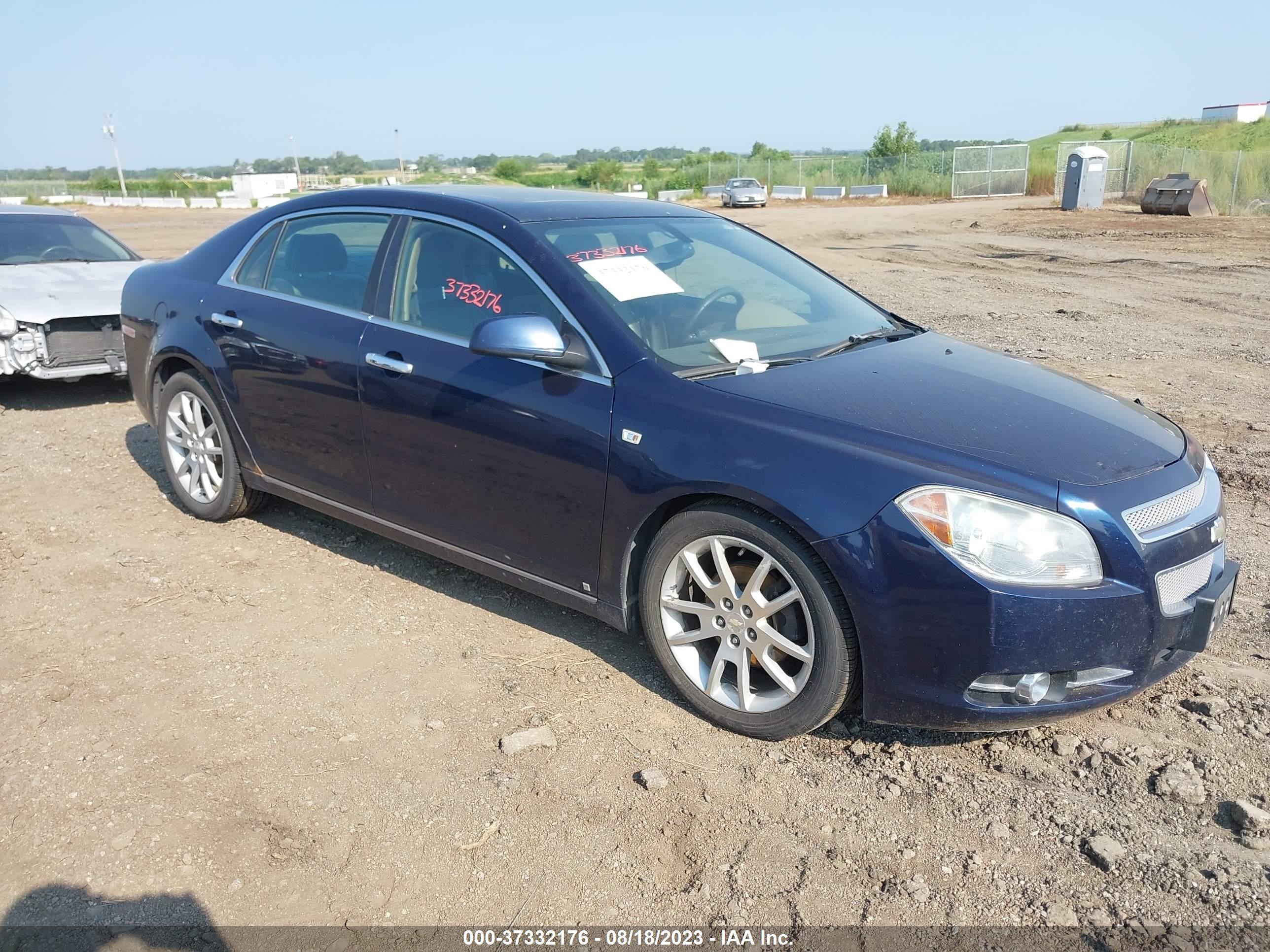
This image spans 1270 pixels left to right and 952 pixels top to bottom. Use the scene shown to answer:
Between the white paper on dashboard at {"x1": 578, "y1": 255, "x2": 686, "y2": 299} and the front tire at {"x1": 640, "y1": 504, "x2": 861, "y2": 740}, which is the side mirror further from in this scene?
the front tire at {"x1": 640, "y1": 504, "x2": 861, "y2": 740}

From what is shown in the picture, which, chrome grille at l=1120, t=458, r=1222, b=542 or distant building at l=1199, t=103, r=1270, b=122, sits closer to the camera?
chrome grille at l=1120, t=458, r=1222, b=542

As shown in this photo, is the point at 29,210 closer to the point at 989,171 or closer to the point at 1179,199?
the point at 1179,199

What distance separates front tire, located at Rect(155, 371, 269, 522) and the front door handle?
4.28ft

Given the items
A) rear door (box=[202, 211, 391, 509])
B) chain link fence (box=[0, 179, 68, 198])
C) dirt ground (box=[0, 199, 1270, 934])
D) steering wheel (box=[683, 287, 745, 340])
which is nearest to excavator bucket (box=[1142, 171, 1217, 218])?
dirt ground (box=[0, 199, 1270, 934])

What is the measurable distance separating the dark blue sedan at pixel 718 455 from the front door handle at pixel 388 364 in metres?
0.02

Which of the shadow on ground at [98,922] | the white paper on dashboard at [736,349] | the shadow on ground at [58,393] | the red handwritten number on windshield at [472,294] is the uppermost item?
the red handwritten number on windshield at [472,294]

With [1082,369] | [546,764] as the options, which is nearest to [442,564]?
[546,764]

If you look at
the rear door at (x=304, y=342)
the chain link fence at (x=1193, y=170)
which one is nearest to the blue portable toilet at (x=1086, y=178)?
the chain link fence at (x=1193, y=170)

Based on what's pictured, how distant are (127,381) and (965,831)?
8.08 meters

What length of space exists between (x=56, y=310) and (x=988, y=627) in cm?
737

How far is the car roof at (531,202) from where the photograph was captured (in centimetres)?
413

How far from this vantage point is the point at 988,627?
285 cm

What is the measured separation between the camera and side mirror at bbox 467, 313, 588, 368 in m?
3.46

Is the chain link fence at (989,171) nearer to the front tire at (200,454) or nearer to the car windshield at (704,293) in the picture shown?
the car windshield at (704,293)
